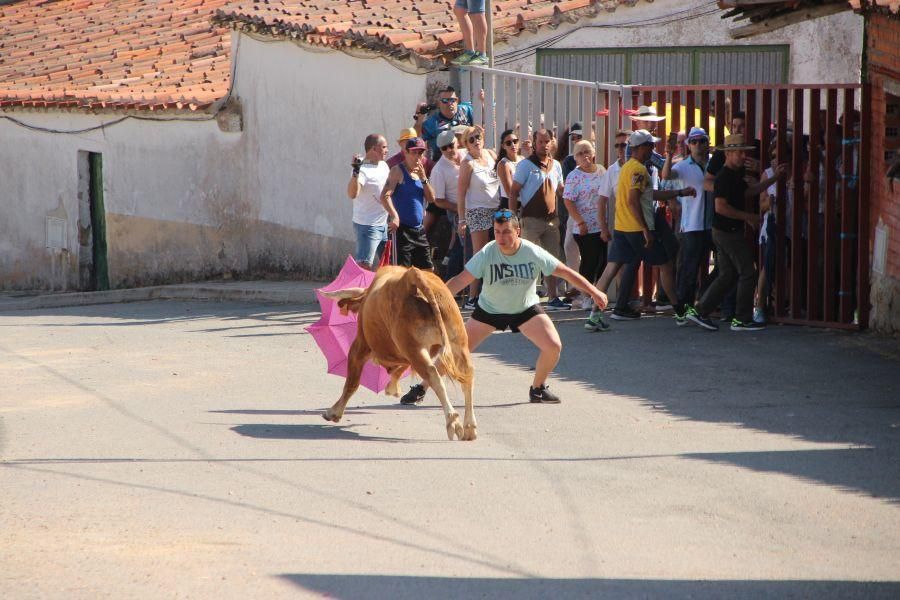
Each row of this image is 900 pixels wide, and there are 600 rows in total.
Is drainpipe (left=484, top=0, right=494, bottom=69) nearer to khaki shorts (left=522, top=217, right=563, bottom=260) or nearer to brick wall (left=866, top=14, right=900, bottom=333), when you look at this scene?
khaki shorts (left=522, top=217, right=563, bottom=260)

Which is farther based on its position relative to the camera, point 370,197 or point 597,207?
point 370,197

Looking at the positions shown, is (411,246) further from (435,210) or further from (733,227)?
(733,227)

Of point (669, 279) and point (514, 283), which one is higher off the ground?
point (514, 283)

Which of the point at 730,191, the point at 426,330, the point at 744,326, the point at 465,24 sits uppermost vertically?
the point at 465,24

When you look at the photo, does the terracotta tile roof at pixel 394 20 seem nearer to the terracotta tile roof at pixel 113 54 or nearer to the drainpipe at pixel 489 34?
the drainpipe at pixel 489 34

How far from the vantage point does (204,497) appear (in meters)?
7.41

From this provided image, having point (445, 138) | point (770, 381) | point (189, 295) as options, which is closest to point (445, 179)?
point (445, 138)

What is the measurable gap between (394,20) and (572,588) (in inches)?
588

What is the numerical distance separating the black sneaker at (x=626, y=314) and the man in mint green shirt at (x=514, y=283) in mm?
4003

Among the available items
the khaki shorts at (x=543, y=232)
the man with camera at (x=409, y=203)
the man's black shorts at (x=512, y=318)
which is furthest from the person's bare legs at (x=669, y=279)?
the man's black shorts at (x=512, y=318)

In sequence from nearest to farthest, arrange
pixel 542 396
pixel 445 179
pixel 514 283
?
pixel 514 283 < pixel 542 396 < pixel 445 179

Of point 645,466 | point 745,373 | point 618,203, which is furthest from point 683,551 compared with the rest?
point 618,203

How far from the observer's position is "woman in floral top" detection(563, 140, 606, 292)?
46.9 feet

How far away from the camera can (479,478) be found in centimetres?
777
